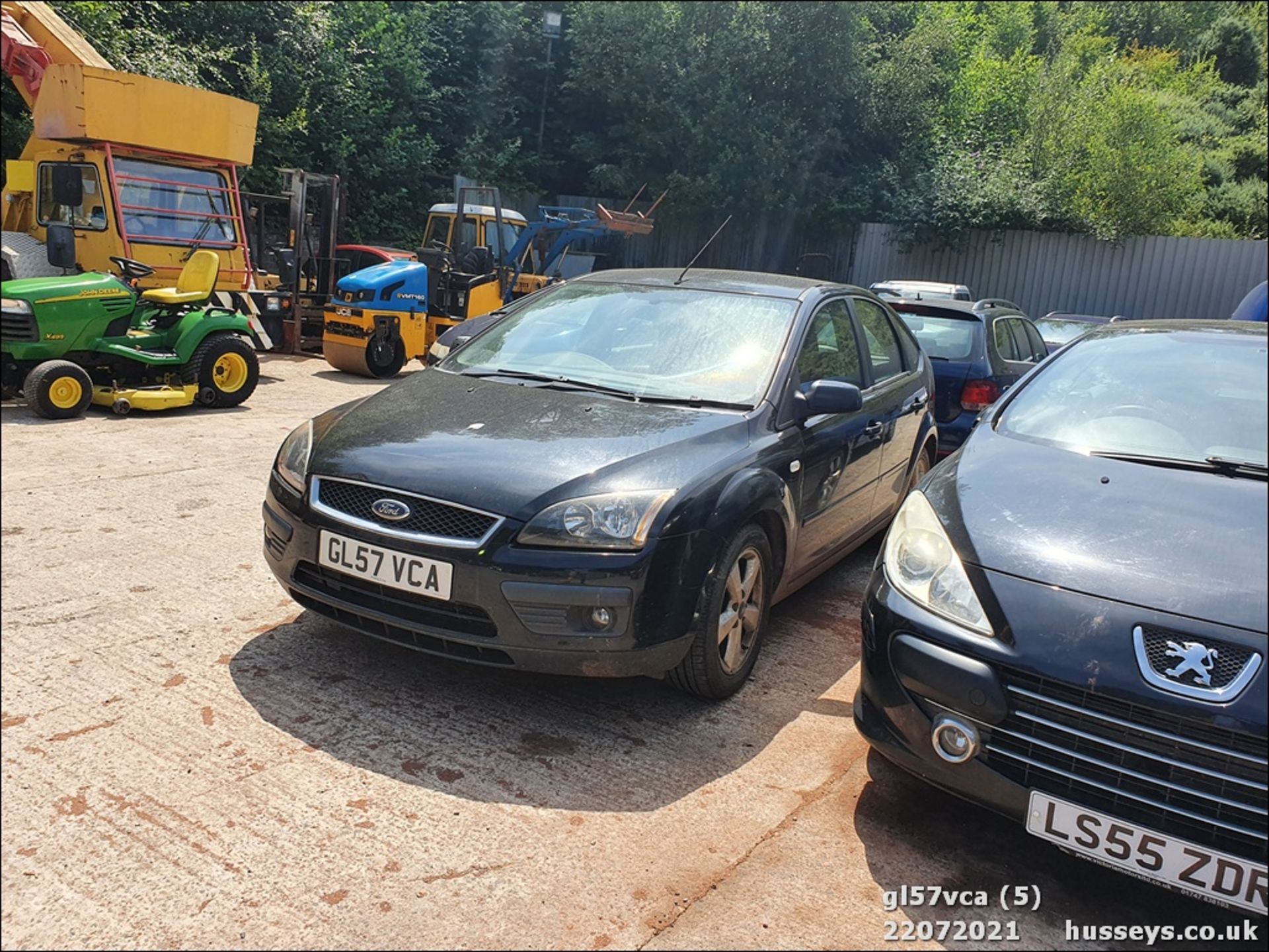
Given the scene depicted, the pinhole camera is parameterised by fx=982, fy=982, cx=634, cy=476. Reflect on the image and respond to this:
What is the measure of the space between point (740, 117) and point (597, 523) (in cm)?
2191

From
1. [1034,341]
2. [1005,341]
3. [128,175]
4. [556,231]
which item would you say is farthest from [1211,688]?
[556,231]

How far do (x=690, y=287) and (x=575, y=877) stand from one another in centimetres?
285

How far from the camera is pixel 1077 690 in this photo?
2510 millimetres

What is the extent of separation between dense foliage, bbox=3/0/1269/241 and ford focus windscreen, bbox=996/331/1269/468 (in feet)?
57.9

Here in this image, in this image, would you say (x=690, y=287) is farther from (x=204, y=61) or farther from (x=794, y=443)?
(x=204, y=61)

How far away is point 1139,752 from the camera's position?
2.44 metres

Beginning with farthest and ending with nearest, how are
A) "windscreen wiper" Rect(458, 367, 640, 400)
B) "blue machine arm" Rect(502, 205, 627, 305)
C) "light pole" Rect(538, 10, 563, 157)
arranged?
1. "light pole" Rect(538, 10, 563, 157)
2. "blue machine arm" Rect(502, 205, 627, 305)
3. "windscreen wiper" Rect(458, 367, 640, 400)

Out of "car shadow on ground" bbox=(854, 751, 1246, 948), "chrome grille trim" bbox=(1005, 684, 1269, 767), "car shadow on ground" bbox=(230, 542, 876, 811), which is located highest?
"chrome grille trim" bbox=(1005, 684, 1269, 767)

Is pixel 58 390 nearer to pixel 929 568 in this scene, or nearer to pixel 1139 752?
pixel 929 568

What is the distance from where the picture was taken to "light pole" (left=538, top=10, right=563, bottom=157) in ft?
82.8

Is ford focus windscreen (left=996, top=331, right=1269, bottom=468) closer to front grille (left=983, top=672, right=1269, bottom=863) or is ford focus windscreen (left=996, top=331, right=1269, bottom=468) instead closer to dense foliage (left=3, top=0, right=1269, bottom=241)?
front grille (left=983, top=672, right=1269, bottom=863)

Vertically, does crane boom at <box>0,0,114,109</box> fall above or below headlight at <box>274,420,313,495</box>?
above

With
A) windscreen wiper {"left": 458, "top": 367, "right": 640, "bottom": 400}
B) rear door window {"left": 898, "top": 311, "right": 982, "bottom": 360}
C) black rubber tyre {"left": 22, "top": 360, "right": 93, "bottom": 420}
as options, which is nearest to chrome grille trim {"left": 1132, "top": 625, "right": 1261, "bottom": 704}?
windscreen wiper {"left": 458, "top": 367, "right": 640, "bottom": 400}

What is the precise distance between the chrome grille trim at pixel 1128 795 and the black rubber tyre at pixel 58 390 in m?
7.54
